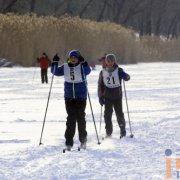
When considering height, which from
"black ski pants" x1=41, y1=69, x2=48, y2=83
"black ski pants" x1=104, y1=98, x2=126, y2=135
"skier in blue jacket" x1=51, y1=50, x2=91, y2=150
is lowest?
"black ski pants" x1=41, y1=69, x2=48, y2=83

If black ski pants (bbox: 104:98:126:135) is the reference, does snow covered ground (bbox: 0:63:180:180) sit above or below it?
below

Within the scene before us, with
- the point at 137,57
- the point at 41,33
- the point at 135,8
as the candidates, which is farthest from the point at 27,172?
the point at 135,8

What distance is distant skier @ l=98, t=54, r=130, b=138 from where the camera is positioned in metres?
10.1

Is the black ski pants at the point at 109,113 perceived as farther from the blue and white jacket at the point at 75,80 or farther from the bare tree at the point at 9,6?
the bare tree at the point at 9,6

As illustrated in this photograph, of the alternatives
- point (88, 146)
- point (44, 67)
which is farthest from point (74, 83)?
point (44, 67)

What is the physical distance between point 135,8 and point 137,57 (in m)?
25.4

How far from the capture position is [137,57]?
51.6 metres

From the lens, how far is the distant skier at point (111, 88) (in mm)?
10141

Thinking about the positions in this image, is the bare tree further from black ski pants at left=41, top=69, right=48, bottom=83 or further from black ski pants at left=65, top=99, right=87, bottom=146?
black ski pants at left=65, top=99, right=87, bottom=146

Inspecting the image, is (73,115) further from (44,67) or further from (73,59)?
(44,67)

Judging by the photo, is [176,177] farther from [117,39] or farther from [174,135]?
[117,39]

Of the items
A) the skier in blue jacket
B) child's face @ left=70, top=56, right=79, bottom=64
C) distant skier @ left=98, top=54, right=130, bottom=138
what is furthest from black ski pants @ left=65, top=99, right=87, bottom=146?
distant skier @ left=98, top=54, right=130, bottom=138

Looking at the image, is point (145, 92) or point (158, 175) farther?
point (145, 92)

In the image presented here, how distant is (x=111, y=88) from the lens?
10.3m
